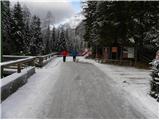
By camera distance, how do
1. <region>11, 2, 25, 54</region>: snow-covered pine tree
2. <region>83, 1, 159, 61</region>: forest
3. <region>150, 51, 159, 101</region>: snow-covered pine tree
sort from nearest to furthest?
<region>150, 51, 159, 101</region>: snow-covered pine tree, <region>83, 1, 159, 61</region>: forest, <region>11, 2, 25, 54</region>: snow-covered pine tree

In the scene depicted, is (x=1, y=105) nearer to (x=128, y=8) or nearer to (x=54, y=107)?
(x=54, y=107)

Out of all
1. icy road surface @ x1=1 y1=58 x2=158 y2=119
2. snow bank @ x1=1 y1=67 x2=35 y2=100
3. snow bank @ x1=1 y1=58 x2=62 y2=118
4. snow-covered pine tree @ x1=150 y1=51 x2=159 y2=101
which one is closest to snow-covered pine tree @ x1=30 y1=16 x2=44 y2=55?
snow bank @ x1=1 y1=67 x2=35 y2=100

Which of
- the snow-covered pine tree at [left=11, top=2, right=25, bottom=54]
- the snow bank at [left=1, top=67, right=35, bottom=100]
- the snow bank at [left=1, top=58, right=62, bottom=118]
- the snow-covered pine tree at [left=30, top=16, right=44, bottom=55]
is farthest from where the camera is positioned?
the snow-covered pine tree at [left=30, top=16, right=44, bottom=55]

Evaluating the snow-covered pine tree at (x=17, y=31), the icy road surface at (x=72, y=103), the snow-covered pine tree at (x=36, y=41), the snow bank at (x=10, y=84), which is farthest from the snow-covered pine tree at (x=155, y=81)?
the snow-covered pine tree at (x=36, y=41)

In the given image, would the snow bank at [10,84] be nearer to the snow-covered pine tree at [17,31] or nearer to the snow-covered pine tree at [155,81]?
the snow-covered pine tree at [155,81]

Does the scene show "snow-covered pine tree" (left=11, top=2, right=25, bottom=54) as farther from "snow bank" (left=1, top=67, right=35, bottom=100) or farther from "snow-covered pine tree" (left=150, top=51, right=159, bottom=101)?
"snow-covered pine tree" (left=150, top=51, right=159, bottom=101)

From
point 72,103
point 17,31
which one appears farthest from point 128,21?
point 17,31

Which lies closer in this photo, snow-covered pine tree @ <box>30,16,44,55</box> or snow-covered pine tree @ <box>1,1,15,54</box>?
snow-covered pine tree @ <box>1,1,15,54</box>

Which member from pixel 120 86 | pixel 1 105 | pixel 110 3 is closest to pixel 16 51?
pixel 110 3

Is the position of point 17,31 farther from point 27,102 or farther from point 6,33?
point 27,102

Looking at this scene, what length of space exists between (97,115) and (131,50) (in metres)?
24.0

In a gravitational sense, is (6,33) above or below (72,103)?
above

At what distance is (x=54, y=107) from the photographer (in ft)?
34.9

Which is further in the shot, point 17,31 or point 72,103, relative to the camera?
point 17,31
